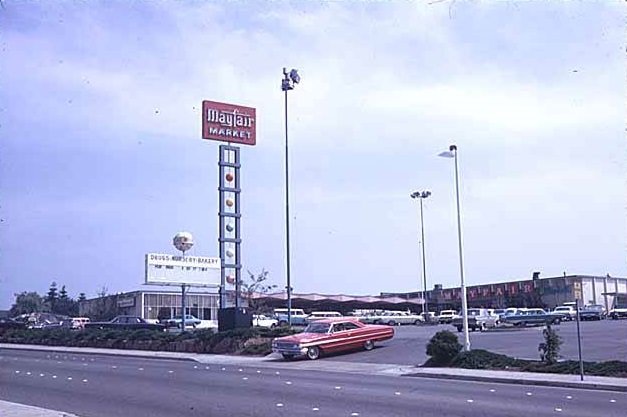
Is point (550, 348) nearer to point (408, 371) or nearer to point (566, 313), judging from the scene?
point (408, 371)

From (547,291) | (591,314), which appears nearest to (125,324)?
(591,314)

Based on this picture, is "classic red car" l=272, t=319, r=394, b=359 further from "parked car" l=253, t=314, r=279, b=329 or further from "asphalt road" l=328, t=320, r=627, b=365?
"parked car" l=253, t=314, r=279, b=329

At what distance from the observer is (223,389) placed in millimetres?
19219

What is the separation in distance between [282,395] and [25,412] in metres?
5.62

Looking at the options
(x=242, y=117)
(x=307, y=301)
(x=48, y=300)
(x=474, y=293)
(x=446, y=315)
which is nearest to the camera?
(x=242, y=117)

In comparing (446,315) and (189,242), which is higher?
(189,242)

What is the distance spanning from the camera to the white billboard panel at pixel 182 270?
46272 mm

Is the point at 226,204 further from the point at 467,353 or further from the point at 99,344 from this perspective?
the point at 467,353

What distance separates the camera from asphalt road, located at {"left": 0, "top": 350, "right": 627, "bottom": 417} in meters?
14.9

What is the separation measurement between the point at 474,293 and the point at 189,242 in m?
64.2

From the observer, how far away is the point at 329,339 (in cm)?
3198

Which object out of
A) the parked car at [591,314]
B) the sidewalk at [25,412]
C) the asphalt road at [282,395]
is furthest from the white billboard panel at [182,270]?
the parked car at [591,314]

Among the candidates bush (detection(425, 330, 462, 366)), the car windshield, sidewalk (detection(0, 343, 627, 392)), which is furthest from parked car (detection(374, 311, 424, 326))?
bush (detection(425, 330, 462, 366))

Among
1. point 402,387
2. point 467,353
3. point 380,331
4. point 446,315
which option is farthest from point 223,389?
point 446,315
